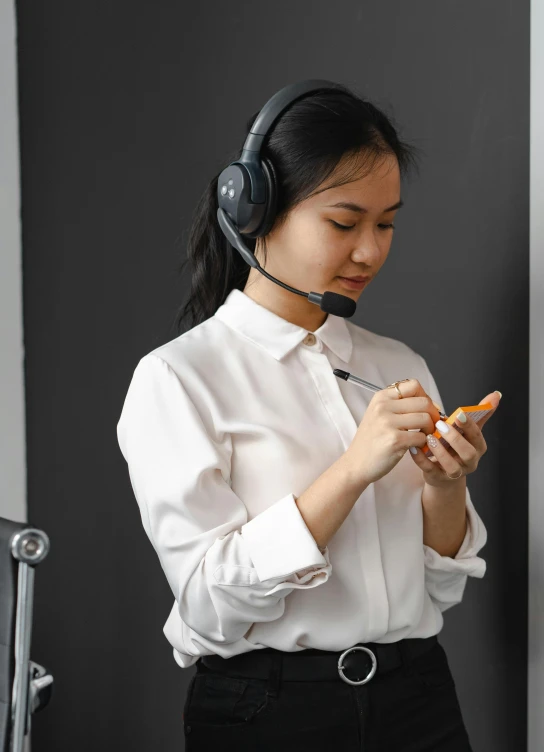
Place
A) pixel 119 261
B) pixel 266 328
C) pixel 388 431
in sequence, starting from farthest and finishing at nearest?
pixel 119 261, pixel 266 328, pixel 388 431

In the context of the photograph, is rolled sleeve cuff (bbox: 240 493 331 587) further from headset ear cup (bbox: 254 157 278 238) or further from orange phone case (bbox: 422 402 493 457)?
headset ear cup (bbox: 254 157 278 238)

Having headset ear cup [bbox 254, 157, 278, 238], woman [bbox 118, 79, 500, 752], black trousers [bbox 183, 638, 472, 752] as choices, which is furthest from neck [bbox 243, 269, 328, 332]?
black trousers [bbox 183, 638, 472, 752]

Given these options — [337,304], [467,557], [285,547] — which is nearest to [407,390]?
[337,304]

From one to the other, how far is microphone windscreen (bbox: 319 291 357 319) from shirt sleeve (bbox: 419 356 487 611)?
0.40m

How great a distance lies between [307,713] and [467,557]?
13.7 inches

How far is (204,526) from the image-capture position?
3.79ft

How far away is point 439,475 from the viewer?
1245mm

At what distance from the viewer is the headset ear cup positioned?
1219 millimetres

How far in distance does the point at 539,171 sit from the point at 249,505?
2.39 feet

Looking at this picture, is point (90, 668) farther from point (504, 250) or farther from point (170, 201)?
point (504, 250)

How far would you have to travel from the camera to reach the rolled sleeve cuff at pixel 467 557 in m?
1.32

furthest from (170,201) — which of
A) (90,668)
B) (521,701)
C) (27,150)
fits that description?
(521,701)

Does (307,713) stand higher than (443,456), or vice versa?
(443,456)

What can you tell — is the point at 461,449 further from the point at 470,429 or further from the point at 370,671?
the point at 370,671
